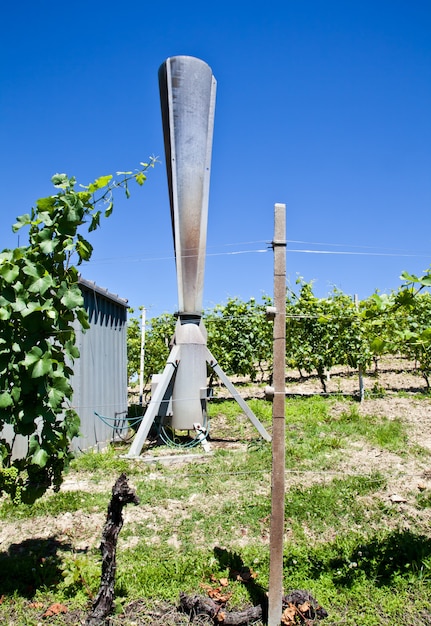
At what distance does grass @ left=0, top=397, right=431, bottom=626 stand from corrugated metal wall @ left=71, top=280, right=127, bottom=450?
0.72 meters

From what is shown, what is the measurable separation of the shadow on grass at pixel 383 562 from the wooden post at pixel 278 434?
1.72ft

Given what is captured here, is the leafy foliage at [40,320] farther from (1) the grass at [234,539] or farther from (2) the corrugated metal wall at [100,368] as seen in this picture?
(2) the corrugated metal wall at [100,368]

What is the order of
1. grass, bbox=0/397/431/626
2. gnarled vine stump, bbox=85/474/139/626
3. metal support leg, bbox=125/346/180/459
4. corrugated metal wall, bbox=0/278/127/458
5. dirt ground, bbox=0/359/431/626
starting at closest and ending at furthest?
gnarled vine stump, bbox=85/474/139/626 → grass, bbox=0/397/431/626 → dirt ground, bbox=0/359/431/626 → metal support leg, bbox=125/346/180/459 → corrugated metal wall, bbox=0/278/127/458

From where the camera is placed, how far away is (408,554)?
3289 millimetres

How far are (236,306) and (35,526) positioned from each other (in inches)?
319

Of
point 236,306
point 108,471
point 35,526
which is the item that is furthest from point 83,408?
point 236,306

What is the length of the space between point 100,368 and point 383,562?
4.62 m

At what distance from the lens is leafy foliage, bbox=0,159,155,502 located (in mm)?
2709

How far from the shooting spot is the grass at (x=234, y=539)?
9.48 ft

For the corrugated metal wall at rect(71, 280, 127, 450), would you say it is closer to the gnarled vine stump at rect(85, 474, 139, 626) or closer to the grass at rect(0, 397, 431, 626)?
the grass at rect(0, 397, 431, 626)

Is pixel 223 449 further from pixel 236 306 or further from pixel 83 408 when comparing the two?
pixel 236 306

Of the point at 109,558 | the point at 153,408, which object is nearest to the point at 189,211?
the point at 153,408

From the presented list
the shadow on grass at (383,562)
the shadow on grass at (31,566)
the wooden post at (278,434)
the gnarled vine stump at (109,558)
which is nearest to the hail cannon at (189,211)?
the shadow on grass at (31,566)

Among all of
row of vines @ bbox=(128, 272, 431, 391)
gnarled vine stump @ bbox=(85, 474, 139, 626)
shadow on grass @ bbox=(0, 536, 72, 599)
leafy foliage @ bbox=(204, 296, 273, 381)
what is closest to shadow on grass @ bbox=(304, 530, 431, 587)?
gnarled vine stump @ bbox=(85, 474, 139, 626)
